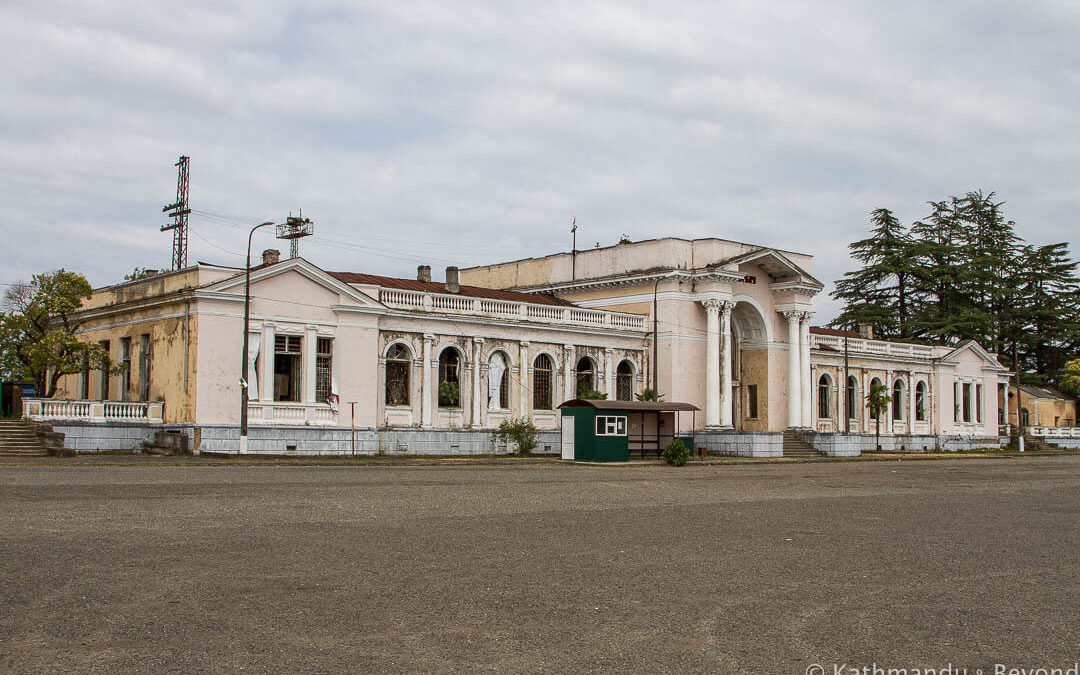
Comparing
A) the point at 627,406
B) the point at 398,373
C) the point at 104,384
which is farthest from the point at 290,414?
the point at 627,406

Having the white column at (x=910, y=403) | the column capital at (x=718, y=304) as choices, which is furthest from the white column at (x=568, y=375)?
the white column at (x=910, y=403)

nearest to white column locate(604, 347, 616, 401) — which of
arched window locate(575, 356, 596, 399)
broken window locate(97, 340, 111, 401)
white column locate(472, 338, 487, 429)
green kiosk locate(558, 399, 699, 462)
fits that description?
arched window locate(575, 356, 596, 399)

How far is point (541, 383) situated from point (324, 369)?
38.1 ft

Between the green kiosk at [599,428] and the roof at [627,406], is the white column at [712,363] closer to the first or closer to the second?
the roof at [627,406]

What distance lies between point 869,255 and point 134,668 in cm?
8738

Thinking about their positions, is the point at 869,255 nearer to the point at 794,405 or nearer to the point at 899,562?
the point at 794,405

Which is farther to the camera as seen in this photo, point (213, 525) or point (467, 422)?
point (467, 422)

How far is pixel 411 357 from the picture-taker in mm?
44000

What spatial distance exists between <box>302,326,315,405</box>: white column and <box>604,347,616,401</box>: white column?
52.9 feet

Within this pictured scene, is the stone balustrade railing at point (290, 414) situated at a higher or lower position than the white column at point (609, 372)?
lower

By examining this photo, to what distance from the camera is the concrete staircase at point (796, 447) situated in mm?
53938

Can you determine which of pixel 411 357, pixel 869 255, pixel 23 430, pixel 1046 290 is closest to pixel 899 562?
pixel 23 430

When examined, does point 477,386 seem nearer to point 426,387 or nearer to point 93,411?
point 426,387

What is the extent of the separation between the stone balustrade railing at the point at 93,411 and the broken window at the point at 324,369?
5.74 metres
